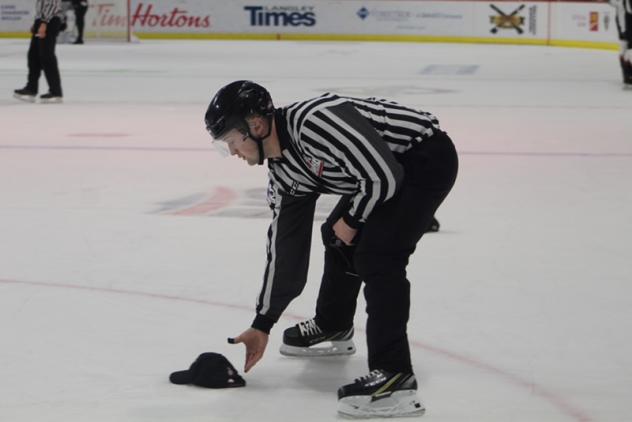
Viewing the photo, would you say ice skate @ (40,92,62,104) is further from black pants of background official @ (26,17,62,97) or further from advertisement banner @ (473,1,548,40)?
advertisement banner @ (473,1,548,40)

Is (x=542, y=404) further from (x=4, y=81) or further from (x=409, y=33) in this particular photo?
(x=409, y=33)

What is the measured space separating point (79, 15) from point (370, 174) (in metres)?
18.9

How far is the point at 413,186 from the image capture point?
9.73 feet

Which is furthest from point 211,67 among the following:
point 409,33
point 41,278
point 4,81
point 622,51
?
point 41,278

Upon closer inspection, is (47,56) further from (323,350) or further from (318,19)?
(318,19)

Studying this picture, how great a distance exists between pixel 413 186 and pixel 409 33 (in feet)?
66.6

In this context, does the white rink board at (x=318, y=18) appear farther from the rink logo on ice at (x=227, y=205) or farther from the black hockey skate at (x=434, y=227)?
the black hockey skate at (x=434, y=227)

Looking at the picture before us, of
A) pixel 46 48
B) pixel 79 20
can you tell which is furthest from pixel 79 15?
pixel 46 48

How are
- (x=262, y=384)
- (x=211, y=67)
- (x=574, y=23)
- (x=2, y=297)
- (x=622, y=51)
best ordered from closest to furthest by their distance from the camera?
1. (x=262, y=384)
2. (x=2, y=297)
3. (x=622, y=51)
4. (x=211, y=67)
5. (x=574, y=23)

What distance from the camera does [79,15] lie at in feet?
69.2

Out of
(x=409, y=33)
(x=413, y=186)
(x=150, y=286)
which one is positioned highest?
(x=413, y=186)

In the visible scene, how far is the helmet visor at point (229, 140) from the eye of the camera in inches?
113

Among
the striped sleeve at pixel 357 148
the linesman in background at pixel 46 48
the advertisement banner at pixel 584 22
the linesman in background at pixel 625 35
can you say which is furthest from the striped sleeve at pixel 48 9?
the advertisement banner at pixel 584 22

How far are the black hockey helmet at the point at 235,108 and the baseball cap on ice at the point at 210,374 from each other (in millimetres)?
572
